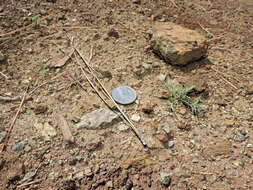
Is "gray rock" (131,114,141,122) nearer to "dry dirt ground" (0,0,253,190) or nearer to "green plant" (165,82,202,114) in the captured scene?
"dry dirt ground" (0,0,253,190)

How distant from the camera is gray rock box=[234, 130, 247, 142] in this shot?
7.12ft

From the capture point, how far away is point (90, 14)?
3.27m

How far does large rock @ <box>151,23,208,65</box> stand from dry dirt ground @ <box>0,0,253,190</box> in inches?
4.5

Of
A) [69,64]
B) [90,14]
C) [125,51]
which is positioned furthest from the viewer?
[90,14]

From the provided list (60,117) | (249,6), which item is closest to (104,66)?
(60,117)

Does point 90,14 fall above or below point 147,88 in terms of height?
above

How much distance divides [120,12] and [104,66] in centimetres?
114

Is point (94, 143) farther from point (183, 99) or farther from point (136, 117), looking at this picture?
point (183, 99)

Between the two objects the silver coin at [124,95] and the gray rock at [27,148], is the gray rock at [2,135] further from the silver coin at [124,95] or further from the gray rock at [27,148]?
the silver coin at [124,95]

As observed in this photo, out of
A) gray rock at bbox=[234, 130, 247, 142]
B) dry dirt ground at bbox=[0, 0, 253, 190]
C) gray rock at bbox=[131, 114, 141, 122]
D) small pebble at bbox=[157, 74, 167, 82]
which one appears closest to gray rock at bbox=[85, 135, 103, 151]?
dry dirt ground at bbox=[0, 0, 253, 190]

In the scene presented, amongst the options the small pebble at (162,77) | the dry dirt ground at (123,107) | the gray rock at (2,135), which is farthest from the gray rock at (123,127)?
the gray rock at (2,135)

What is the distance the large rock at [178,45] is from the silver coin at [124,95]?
64 centimetres

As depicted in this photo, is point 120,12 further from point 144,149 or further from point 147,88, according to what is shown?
point 144,149

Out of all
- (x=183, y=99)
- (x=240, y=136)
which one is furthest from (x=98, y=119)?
(x=240, y=136)
